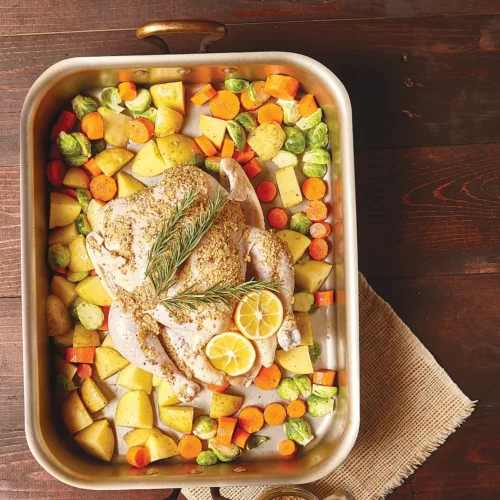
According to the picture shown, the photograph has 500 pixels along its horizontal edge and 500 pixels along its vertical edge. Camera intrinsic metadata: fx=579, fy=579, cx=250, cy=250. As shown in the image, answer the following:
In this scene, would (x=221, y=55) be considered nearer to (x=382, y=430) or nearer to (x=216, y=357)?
(x=216, y=357)

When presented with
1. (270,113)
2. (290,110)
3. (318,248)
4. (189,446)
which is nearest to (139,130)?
(270,113)

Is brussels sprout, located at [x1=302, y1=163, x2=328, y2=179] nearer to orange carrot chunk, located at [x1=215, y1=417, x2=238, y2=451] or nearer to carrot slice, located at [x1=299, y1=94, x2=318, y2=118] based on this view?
carrot slice, located at [x1=299, y1=94, x2=318, y2=118]

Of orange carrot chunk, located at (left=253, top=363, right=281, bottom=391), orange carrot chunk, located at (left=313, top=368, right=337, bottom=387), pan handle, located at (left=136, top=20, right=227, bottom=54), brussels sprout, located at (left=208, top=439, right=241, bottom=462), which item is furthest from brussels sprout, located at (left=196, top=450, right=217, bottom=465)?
pan handle, located at (left=136, top=20, right=227, bottom=54)

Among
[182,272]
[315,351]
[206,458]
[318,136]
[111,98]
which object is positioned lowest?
[206,458]

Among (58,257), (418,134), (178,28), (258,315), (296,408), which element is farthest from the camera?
(418,134)

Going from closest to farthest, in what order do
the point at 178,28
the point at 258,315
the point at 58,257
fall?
the point at 178,28 < the point at 258,315 < the point at 58,257

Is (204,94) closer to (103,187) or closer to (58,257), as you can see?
(103,187)

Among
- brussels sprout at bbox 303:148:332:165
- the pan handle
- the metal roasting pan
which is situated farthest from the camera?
brussels sprout at bbox 303:148:332:165
